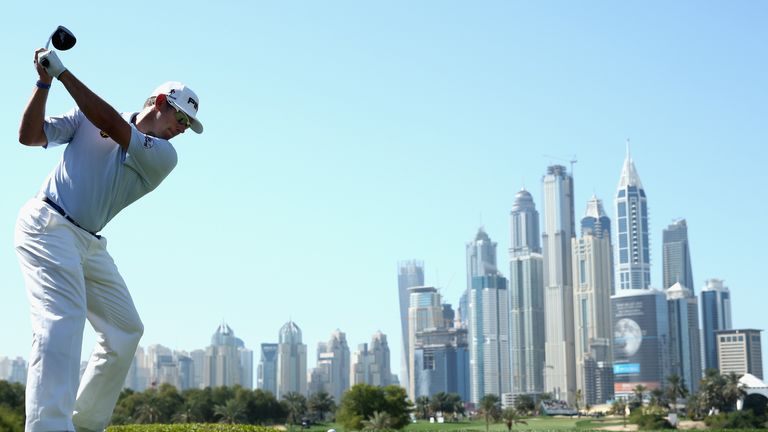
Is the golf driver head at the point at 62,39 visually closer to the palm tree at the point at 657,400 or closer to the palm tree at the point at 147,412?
the palm tree at the point at 147,412

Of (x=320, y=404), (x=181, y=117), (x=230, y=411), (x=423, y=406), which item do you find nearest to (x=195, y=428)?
(x=181, y=117)

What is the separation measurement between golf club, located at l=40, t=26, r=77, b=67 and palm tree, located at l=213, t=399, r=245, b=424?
Answer: 109180 millimetres

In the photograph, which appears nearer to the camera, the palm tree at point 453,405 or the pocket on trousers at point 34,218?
the pocket on trousers at point 34,218

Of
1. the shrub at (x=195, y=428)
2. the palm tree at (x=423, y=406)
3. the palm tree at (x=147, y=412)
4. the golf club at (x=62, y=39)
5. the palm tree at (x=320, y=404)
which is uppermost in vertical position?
the golf club at (x=62, y=39)

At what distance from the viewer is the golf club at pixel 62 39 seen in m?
6.51

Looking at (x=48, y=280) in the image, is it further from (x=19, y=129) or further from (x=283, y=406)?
(x=283, y=406)

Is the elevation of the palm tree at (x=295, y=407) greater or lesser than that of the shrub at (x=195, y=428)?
lesser

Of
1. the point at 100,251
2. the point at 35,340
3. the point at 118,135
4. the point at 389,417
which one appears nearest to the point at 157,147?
the point at 118,135

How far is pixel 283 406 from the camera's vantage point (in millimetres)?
131625

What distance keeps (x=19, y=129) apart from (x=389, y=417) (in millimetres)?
96398

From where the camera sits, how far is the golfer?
6461 millimetres

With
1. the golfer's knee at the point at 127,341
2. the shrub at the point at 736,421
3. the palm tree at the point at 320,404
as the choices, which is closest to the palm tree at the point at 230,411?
the palm tree at the point at 320,404

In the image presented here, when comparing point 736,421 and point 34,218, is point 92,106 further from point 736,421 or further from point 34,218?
point 736,421

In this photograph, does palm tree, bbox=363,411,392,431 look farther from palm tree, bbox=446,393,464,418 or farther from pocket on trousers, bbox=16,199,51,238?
palm tree, bbox=446,393,464,418
